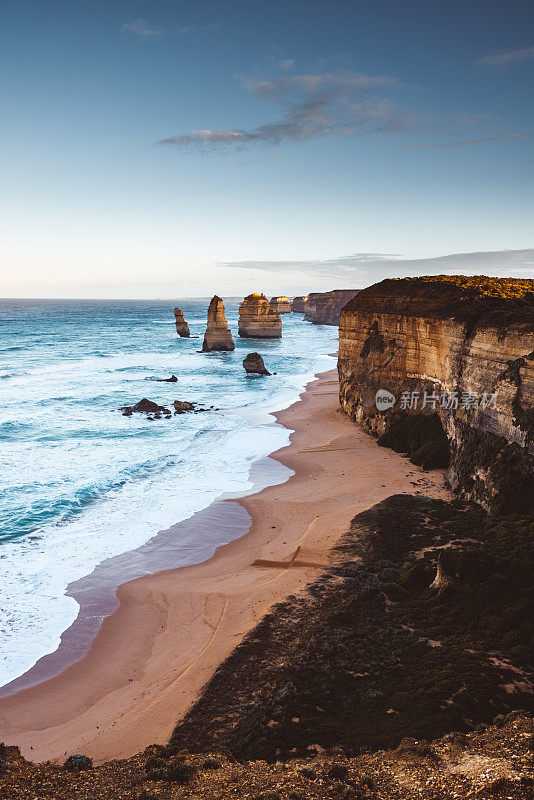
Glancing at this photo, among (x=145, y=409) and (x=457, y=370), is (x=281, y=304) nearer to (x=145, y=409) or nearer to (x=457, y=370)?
(x=145, y=409)

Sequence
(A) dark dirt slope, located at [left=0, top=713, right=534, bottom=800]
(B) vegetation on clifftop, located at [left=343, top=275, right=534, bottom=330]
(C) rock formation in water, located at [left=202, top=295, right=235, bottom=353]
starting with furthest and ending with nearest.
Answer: (C) rock formation in water, located at [left=202, top=295, right=235, bottom=353] → (B) vegetation on clifftop, located at [left=343, top=275, right=534, bottom=330] → (A) dark dirt slope, located at [left=0, top=713, right=534, bottom=800]

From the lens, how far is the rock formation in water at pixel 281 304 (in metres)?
190

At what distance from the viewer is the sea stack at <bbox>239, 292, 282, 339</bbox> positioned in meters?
92.8

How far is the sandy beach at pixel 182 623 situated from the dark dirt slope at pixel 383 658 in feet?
2.69

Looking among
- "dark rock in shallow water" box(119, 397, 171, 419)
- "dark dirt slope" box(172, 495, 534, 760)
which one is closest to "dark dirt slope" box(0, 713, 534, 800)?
"dark dirt slope" box(172, 495, 534, 760)

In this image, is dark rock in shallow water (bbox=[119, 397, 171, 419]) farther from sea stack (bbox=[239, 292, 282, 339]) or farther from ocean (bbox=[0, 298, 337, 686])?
sea stack (bbox=[239, 292, 282, 339])

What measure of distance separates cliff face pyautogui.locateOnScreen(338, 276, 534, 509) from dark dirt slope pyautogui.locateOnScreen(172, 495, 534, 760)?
10.2 feet

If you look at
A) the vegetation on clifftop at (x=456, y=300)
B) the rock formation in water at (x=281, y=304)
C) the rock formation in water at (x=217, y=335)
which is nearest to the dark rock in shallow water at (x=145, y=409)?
the vegetation on clifftop at (x=456, y=300)

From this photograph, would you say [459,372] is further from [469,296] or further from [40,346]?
[40,346]

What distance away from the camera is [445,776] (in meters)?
6.86

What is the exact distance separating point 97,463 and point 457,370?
64.4 ft

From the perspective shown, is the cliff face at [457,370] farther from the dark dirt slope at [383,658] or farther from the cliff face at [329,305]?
the cliff face at [329,305]

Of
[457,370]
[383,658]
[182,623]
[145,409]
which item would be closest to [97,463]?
[145,409]

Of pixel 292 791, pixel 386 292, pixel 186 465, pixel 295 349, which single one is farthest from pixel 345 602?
pixel 295 349
